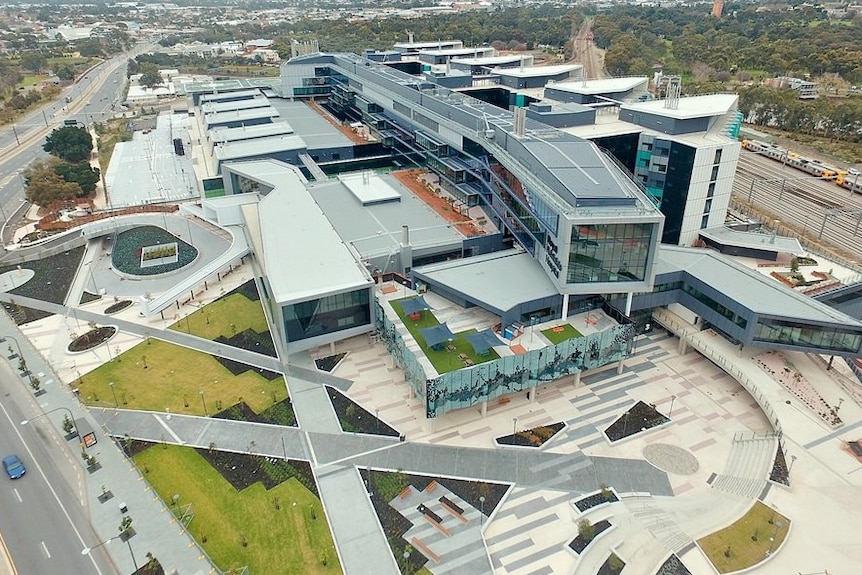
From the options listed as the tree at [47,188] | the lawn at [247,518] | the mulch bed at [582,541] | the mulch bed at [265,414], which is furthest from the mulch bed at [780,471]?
the tree at [47,188]

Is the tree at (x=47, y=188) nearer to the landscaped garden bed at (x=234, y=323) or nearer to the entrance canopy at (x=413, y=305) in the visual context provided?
the landscaped garden bed at (x=234, y=323)

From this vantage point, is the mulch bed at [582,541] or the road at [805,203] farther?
the road at [805,203]

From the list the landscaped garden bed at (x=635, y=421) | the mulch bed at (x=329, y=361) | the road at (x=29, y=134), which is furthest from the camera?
the road at (x=29, y=134)

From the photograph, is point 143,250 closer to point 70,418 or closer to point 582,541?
point 70,418

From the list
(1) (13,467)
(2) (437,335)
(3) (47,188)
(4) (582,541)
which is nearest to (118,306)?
(1) (13,467)

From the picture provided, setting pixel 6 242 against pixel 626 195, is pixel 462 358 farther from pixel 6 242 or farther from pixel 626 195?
pixel 6 242

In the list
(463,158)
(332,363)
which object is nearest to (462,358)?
(332,363)

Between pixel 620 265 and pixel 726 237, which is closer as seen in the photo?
pixel 620 265

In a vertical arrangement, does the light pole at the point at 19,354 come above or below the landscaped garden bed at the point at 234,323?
below
